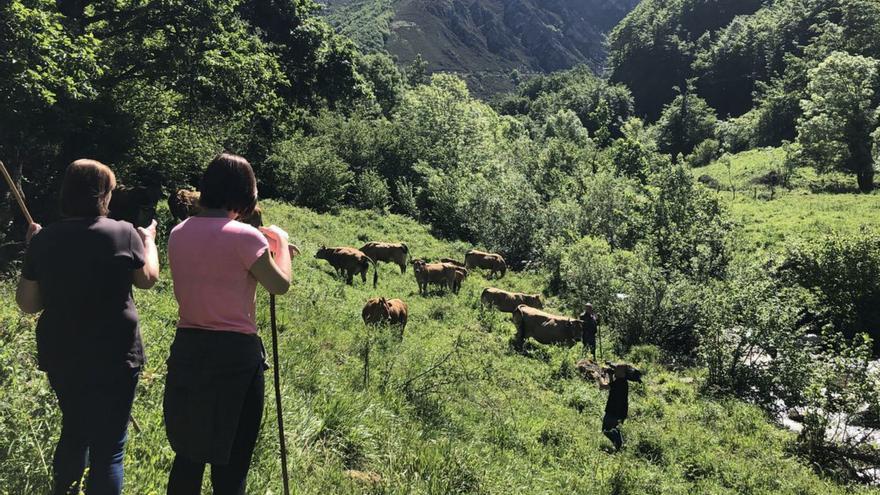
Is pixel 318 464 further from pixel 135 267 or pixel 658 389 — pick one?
pixel 658 389

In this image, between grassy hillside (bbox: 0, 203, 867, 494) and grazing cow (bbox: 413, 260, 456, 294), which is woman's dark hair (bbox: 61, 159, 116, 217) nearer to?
grassy hillside (bbox: 0, 203, 867, 494)

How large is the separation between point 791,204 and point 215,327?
4033 cm

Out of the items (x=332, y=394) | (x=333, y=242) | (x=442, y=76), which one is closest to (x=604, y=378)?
(x=332, y=394)

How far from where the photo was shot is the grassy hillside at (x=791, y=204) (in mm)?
28156

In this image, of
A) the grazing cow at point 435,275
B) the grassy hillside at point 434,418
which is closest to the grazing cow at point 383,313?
the grassy hillside at point 434,418

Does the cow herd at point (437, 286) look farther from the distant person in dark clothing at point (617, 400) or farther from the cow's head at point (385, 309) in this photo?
the distant person in dark clothing at point (617, 400)

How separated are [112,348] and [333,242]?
748 inches

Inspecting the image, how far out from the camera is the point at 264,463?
4.40m

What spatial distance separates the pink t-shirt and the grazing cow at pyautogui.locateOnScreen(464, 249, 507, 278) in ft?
67.0

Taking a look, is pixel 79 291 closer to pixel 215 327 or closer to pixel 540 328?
pixel 215 327

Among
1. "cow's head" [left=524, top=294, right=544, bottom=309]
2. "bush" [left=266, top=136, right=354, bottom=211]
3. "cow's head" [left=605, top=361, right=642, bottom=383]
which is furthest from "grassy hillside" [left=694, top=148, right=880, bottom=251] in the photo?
"bush" [left=266, top=136, right=354, bottom=211]

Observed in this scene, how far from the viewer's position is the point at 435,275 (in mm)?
17516

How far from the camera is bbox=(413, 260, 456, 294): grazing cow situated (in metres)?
17.3

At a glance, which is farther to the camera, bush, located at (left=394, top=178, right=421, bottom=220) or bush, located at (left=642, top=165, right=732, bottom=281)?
bush, located at (left=394, top=178, right=421, bottom=220)
